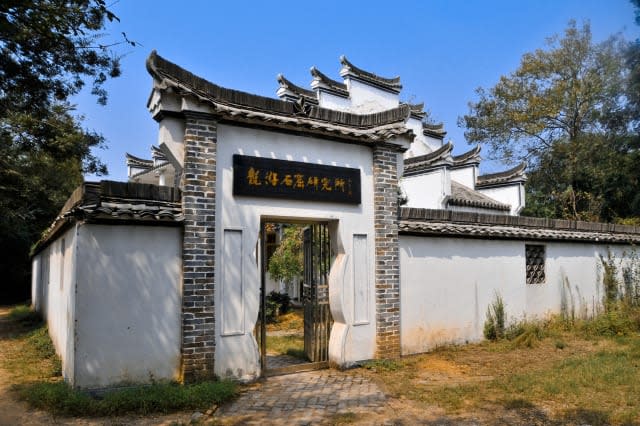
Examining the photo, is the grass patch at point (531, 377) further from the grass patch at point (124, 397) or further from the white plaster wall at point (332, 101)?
the white plaster wall at point (332, 101)

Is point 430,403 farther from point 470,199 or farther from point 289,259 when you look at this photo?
point 470,199

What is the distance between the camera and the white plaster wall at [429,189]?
13.6 meters

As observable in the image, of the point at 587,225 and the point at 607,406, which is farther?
the point at 587,225

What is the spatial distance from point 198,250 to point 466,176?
13.1m

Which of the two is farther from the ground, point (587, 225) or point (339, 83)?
point (339, 83)

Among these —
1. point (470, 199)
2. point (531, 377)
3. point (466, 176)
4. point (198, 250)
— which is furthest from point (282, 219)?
point (466, 176)

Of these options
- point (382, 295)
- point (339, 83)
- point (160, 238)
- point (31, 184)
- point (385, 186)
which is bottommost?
point (382, 295)

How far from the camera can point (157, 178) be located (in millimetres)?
15852

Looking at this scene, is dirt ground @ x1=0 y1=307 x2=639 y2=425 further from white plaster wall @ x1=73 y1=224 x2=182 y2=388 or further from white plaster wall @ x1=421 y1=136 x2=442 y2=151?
white plaster wall @ x1=421 y1=136 x2=442 y2=151

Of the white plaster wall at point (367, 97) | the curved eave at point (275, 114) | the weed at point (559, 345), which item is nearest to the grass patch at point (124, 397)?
the curved eave at point (275, 114)

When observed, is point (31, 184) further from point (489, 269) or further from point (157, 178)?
point (489, 269)

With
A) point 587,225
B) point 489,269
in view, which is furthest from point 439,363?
point 587,225

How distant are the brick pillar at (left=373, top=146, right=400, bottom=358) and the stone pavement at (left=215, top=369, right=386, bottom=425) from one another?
85 cm

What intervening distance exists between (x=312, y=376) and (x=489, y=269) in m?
4.11
